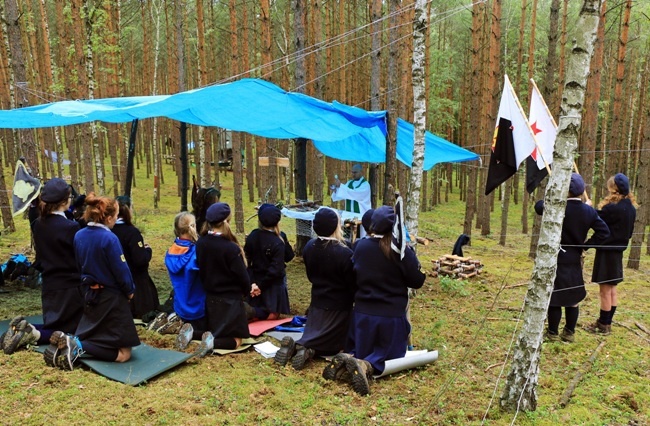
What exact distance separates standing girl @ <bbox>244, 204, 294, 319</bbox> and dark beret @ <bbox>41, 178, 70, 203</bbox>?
212 cm

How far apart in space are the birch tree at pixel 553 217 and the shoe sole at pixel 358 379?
113cm

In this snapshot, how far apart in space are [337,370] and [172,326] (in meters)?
2.23

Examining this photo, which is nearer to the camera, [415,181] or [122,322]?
[122,322]

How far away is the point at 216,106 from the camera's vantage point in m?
6.38

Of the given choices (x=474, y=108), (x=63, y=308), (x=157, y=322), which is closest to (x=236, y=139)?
(x=474, y=108)

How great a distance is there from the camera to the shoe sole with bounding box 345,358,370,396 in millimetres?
4074

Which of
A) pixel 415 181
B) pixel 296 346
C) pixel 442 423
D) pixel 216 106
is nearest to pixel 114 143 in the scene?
pixel 216 106

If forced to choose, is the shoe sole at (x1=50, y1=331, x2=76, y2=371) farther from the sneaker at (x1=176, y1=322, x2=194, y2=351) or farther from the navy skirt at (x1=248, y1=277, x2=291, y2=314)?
the navy skirt at (x1=248, y1=277, x2=291, y2=314)

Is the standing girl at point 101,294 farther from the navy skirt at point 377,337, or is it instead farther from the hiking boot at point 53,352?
the navy skirt at point 377,337

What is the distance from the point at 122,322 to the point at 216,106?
10.4 feet

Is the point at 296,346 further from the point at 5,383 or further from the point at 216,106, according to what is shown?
the point at 216,106

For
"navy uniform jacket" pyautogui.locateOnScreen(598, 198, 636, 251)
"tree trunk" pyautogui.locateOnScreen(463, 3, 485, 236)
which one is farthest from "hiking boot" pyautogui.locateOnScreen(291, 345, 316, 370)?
"tree trunk" pyautogui.locateOnScreen(463, 3, 485, 236)

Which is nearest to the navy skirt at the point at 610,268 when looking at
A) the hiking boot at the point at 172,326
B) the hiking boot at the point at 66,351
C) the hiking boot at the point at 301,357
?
the hiking boot at the point at 301,357

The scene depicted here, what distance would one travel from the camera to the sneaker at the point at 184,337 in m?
5.03
